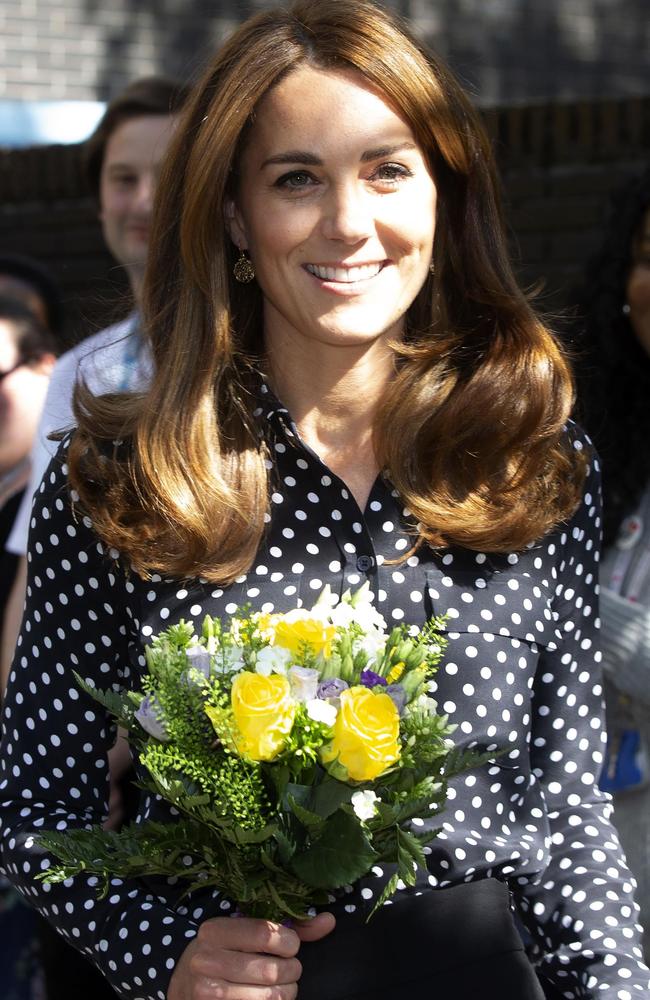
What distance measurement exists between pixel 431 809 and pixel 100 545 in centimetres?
75

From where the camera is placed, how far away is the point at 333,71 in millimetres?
2541

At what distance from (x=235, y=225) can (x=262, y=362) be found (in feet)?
0.85

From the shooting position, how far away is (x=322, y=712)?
1978 millimetres

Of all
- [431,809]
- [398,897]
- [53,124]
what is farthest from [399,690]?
[53,124]

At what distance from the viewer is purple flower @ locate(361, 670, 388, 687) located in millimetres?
2018

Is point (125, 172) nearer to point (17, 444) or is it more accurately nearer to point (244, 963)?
point (17, 444)

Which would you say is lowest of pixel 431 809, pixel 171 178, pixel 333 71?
pixel 431 809

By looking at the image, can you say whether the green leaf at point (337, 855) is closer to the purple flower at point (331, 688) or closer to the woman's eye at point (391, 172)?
the purple flower at point (331, 688)

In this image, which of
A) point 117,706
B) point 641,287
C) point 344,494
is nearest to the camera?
point 117,706

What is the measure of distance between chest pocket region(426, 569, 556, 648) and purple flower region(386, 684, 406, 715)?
41 centimetres

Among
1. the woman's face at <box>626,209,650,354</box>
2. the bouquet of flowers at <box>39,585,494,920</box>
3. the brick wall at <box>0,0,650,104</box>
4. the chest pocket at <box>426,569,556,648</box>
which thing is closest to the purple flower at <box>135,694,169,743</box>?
the bouquet of flowers at <box>39,585,494,920</box>

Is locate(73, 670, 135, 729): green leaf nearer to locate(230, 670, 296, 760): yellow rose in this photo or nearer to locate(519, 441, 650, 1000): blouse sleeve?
locate(230, 670, 296, 760): yellow rose

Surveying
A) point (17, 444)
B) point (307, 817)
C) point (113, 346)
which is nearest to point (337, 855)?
point (307, 817)

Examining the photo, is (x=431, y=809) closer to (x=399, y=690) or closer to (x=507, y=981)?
(x=399, y=690)
